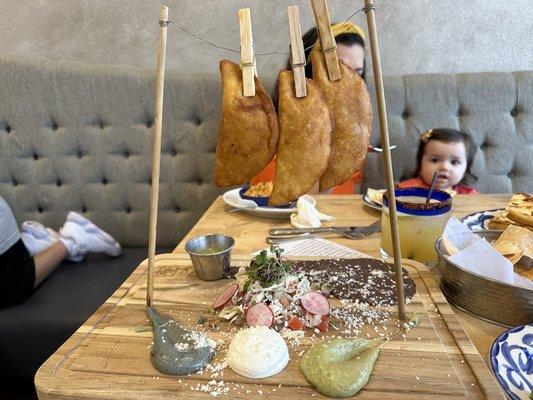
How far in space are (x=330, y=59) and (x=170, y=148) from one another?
168 cm

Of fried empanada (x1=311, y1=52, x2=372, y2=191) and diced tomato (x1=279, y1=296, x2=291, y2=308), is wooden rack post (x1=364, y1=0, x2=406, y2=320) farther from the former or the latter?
diced tomato (x1=279, y1=296, x2=291, y2=308)

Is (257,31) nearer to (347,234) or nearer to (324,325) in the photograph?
(347,234)

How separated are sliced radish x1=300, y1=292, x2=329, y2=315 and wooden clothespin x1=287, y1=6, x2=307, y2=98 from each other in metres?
0.45

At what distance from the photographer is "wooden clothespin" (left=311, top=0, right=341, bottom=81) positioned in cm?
84

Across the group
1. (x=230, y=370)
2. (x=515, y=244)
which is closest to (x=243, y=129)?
(x=230, y=370)

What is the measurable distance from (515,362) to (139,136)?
2.12 metres

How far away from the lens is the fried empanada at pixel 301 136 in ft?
2.99

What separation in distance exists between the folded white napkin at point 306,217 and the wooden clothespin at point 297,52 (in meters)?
0.71

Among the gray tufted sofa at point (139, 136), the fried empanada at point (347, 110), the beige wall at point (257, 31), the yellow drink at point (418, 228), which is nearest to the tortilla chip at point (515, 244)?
the yellow drink at point (418, 228)

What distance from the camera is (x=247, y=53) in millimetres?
863

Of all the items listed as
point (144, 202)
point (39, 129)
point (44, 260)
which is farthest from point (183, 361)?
point (39, 129)

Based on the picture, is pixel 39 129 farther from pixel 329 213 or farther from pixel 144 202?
pixel 329 213

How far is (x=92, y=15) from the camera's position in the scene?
2.57 metres

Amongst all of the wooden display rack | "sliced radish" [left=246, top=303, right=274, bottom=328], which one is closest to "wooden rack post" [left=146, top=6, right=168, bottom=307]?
the wooden display rack
